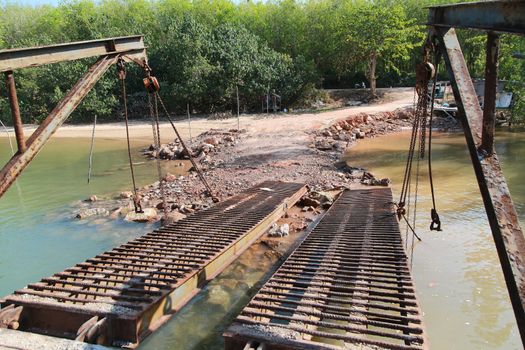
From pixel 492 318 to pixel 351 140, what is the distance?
1398 centimetres

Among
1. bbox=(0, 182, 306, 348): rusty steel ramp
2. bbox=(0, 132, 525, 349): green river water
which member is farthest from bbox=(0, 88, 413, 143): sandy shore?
bbox=(0, 182, 306, 348): rusty steel ramp

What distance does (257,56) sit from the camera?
27.4 metres

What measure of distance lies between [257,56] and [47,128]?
79.4ft

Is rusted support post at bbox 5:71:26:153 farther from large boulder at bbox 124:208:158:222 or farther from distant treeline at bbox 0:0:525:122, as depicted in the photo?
distant treeline at bbox 0:0:525:122

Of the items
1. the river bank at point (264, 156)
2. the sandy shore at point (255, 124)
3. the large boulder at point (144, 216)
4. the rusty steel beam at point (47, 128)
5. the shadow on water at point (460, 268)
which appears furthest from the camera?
the sandy shore at point (255, 124)

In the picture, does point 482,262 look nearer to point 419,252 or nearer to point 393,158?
point 419,252

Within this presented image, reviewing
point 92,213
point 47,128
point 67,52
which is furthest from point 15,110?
point 92,213

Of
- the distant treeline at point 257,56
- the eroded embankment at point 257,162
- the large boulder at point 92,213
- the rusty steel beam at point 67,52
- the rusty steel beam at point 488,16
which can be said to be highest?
the distant treeline at point 257,56

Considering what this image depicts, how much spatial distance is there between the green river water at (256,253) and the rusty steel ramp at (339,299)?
0.91 m

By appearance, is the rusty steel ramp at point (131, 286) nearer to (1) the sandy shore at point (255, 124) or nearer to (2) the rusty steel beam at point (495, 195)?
(2) the rusty steel beam at point (495, 195)

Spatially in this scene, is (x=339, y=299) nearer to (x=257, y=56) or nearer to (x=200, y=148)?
(x=200, y=148)

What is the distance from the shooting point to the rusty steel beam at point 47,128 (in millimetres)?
3965

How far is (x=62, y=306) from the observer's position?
4375 mm

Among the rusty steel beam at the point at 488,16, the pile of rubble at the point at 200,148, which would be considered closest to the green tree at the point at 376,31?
the pile of rubble at the point at 200,148
